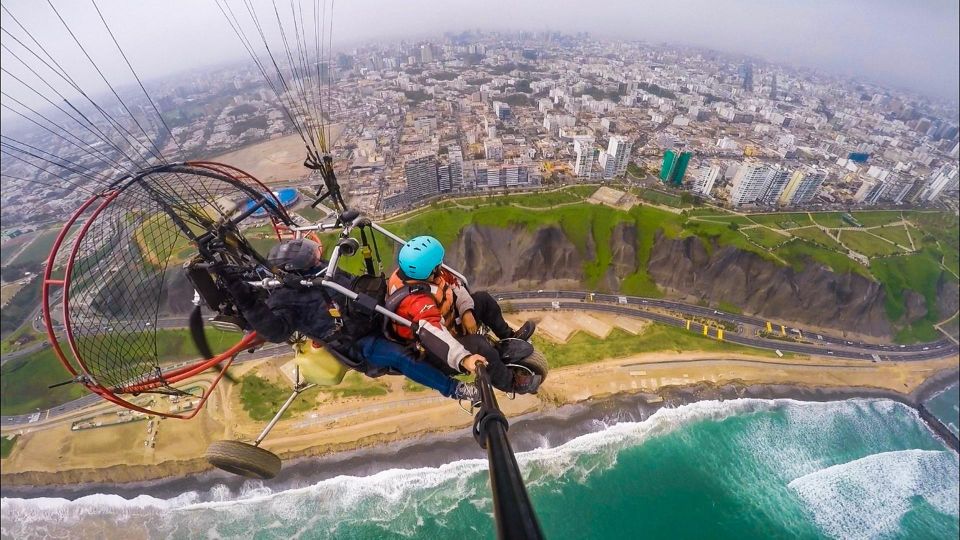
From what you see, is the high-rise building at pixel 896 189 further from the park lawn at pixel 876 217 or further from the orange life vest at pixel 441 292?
the orange life vest at pixel 441 292

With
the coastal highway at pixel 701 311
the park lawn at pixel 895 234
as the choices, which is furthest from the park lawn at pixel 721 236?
the park lawn at pixel 895 234

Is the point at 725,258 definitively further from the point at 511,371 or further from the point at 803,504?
the point at 511,371

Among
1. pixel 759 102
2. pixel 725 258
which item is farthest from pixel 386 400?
pixel 759 102

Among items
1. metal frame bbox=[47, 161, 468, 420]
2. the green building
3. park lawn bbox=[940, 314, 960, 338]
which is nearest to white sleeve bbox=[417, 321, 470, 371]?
metal frame bbox=[47, 161, 468, 420]

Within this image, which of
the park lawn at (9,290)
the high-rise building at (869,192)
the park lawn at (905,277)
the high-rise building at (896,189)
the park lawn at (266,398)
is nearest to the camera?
the park lawn at (266,398)

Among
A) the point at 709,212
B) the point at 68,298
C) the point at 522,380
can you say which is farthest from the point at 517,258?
the point at 68,298

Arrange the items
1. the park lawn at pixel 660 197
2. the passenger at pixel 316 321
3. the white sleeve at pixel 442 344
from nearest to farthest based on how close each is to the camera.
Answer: the white sleeve at pixel 442 344 < the passenger at pixel 316 321 < the park lawn at pixel 660 197

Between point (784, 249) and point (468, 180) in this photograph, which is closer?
point (784, 249)
